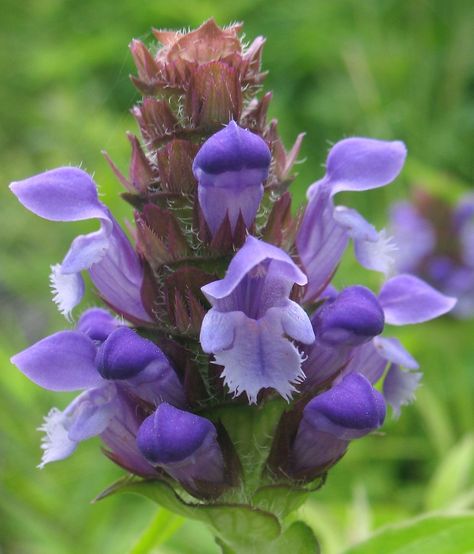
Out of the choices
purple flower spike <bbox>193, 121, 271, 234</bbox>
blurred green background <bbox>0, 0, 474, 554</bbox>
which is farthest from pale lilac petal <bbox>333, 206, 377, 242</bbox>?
blurred green background <bbox>0, 0, 474, 554</bbox>

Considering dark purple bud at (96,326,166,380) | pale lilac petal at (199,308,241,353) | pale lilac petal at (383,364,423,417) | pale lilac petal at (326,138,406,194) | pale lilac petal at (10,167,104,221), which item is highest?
pale lilac petal at (10,167,104,221)

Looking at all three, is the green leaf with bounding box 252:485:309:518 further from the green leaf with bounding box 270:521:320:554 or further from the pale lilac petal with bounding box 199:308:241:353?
the pale lilac petal with bounding box 199:308:241:353

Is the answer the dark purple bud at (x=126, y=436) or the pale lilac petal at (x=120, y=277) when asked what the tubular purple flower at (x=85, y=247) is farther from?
the dark purple bud at (x=126, y=436)

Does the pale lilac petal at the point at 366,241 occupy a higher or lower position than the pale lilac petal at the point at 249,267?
lower

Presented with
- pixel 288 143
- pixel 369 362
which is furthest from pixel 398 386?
pixel 288 143

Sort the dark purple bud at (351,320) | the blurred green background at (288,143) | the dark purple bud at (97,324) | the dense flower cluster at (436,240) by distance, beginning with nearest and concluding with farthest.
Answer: the dark purple bud at (351,320) → the dark purple bud at (97,324) → the blurred green background at (288,143) → the dense flower cluster at (436,240)

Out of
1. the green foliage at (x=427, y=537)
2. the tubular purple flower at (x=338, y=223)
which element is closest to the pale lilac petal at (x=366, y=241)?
the tubular purple flower at (x=338, y=223)
